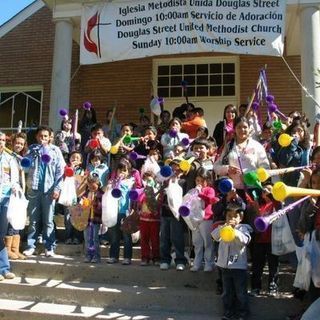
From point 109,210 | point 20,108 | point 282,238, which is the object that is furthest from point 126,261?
point 20,108

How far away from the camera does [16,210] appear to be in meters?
5.80

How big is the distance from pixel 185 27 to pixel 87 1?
2077mm

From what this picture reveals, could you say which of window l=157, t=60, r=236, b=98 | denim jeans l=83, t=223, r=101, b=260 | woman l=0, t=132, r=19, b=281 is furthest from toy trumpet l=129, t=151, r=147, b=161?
window l=157, t=60, r=236, b=98

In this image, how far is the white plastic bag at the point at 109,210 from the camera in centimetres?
596

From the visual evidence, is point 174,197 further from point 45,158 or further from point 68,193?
point 45,158

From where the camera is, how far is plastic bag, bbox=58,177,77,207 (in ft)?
20.7

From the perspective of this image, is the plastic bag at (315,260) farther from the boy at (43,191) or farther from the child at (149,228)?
the boy at (43,191)

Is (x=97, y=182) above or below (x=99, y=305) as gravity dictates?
above

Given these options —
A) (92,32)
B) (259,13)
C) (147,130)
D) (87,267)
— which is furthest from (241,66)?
(87,267)

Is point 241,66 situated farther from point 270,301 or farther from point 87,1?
point 270,301

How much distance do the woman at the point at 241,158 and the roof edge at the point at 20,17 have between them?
9.57 m

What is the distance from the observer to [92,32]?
9.23 metres

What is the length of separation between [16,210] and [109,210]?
109 centimetres

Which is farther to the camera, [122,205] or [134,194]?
[122,205]
